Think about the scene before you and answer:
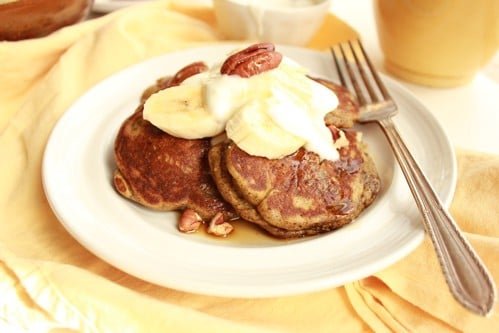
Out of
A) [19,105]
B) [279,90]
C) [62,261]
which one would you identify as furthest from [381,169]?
[19,105]

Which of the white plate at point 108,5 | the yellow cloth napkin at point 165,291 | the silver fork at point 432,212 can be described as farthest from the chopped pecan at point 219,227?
the white plate at point 108,5

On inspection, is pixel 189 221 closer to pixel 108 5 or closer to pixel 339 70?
pixel 339 70

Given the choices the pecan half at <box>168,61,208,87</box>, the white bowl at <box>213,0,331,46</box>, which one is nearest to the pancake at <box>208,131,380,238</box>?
the pecan half at <box>168,61,208,87</box>

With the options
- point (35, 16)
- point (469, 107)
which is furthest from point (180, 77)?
point (469, 107)

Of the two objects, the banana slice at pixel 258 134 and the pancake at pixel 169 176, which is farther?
the pancake at pixel 169 176

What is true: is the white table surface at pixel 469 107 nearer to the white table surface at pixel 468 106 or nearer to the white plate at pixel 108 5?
the white table surface at pixel 468 106

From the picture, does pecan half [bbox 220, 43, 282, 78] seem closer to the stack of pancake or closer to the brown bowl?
the stack of pancake
